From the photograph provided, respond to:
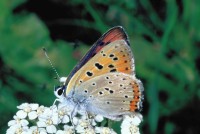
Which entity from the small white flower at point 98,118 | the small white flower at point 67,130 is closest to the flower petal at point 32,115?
the small white flower at point 67,130

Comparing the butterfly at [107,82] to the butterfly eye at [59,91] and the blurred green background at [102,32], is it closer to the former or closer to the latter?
the butterfly eye at [59,91]

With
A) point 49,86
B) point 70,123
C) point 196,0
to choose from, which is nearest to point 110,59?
point 70,123

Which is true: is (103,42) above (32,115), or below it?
above

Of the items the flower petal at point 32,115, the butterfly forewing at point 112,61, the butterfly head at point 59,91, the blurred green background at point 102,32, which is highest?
the blurred green background at point 102,32

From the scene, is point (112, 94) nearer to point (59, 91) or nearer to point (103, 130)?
point (103, 130)

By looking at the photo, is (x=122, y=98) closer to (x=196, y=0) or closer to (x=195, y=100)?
(x=195, y=100)

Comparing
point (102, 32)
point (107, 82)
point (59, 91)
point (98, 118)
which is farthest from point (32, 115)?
point (102, 32)

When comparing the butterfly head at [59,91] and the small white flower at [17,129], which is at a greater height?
the butterfly head at [59,91]

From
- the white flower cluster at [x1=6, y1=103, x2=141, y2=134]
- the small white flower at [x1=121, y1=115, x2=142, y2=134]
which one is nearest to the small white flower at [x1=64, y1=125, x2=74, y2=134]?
the white flower cluster at [x1=6, y1=103, x2=141, y2=134]
